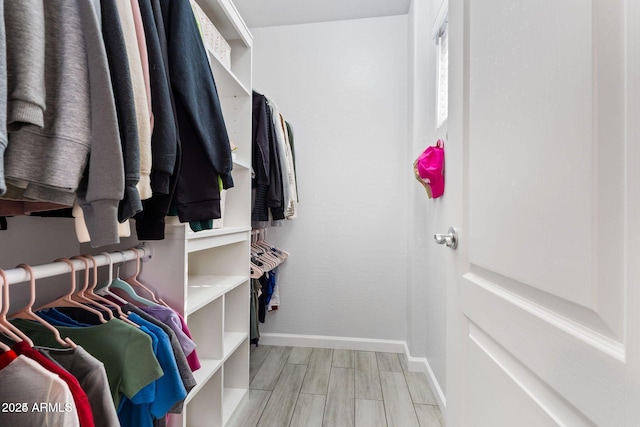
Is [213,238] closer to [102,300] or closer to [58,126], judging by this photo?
[102,300]

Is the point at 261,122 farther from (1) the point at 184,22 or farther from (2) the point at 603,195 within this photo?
(2) the point at 603,195

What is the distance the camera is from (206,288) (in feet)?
4.90

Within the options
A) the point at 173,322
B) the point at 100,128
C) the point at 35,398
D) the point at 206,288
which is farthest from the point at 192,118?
the point at 206,288

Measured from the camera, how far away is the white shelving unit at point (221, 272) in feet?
3.78

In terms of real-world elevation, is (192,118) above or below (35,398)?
above

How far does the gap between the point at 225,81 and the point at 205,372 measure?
1378 mm

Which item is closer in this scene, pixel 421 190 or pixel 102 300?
pixel 102 300

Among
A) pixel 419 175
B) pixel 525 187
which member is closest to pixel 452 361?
pixel 525 187

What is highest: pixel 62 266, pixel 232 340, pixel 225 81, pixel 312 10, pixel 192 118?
pixel 312 10

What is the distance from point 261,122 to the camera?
1968mm

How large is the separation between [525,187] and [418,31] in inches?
85.3

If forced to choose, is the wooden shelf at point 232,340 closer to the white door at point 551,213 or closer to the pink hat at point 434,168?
the white door at point 551,213

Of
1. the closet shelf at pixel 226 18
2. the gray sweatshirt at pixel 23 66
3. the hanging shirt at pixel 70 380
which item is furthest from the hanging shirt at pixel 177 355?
the closet shelf at pixel 226 18

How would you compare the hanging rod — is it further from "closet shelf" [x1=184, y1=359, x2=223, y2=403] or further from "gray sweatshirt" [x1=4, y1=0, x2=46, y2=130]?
"closet shelf" [x1=184, y1=359, x2=223, y2=403]
